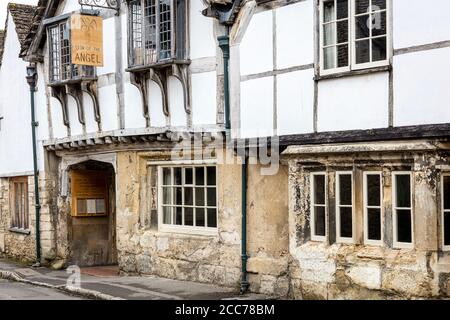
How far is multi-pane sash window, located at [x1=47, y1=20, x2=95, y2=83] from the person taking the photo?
53.4ft

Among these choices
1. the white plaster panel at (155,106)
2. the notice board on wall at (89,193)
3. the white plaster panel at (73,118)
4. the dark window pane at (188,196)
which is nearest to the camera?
the white plaster panel at (155,106)

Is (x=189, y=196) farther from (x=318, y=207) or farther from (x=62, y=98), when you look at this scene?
(x=62, y=98)

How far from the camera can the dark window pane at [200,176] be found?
46.6ft

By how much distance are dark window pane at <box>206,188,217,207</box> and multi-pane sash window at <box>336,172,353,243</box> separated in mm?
3470

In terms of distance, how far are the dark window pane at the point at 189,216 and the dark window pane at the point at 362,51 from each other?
5.20m

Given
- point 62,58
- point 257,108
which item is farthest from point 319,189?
point 62,58

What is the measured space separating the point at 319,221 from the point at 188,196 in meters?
3.86

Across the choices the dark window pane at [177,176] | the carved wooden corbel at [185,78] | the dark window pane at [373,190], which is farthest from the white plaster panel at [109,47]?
the dark window pane at [373,190]

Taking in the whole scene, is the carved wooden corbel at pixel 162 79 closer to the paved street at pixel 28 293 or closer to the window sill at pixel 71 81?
the window sill at pixel 71 81

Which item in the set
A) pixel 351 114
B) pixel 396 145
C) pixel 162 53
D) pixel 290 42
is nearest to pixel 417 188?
pixel 396 145

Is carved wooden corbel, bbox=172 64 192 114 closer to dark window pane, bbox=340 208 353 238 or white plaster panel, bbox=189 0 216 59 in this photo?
white plaster panel, bbox=189 0 216 59

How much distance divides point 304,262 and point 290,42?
3.37 m

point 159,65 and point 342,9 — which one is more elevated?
point 342,9

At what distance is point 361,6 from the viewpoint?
10.6 meters
